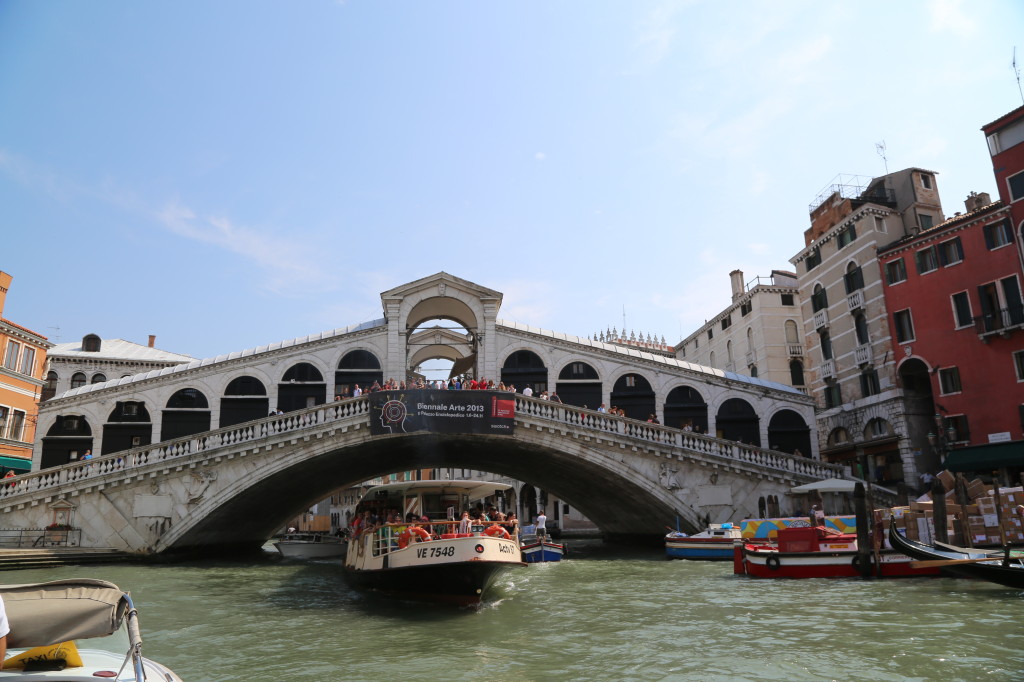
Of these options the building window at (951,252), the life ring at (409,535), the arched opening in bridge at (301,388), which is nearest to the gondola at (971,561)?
the life ring at (409,535)

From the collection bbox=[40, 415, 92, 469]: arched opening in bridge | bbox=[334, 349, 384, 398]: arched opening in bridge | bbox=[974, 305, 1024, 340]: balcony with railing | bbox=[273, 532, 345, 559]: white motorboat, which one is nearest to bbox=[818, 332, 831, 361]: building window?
bbox=[974, 305, 1024, 340]: balcony with railing

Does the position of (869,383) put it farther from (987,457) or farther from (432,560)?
(432,560)

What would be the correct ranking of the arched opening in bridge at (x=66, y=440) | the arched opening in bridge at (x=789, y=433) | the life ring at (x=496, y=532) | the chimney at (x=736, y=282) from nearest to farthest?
1. the life ring at (x=496, y=532)
2. the arched opening in bridge at (x=66, y=440)
3. the arched opening in bridge at (x=789, y=433)
4. the chimney at (x=736, y=282)

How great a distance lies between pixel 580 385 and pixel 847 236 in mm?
11603

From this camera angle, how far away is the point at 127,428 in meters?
25.2

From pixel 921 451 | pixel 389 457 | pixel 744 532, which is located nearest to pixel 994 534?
pixel 744 532

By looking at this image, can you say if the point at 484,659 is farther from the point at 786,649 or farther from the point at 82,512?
the point at 82,512

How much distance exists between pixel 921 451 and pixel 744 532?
8.70 metres

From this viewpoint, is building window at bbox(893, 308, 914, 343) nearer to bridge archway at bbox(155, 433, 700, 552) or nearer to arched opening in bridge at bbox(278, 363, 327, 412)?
bridge archway at bbox(155, 433, 700, 552)

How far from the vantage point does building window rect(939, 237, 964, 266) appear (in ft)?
74.9

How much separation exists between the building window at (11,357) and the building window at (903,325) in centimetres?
3056

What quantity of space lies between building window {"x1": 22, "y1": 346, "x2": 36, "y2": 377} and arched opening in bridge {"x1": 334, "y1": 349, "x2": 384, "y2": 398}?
1074cm

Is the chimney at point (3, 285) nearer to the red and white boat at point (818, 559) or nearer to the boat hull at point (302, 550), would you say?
the boat hull at point (302, 550)

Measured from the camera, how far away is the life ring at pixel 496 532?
42.9ft
